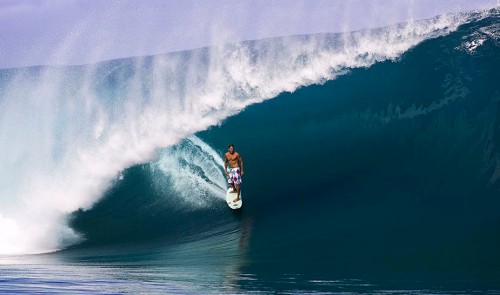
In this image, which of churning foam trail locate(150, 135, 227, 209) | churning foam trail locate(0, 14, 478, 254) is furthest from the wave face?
churning foam trail locate(0, 14, 478, 254)

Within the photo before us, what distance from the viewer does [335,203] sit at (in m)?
10.7

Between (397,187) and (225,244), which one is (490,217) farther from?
(225,244)

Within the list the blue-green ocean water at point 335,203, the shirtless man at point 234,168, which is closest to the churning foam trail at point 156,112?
the blue-green ocean water at point 335,203

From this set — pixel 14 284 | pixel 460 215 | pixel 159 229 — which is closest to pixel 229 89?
pixel 159 229

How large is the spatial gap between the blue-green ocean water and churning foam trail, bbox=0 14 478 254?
0.37 metres

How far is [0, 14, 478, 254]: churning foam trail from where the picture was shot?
1345 centimetres

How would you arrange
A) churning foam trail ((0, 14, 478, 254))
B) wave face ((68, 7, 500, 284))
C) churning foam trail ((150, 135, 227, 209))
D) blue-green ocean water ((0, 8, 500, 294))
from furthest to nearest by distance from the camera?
churning foam trail ((0, 14, 478, 254)) → churning foam trail ((150, 135, 227, 209)) → wave face ((68, 7, 500, 284)) → blue-green ocean water ((0, 8, 500, 294))

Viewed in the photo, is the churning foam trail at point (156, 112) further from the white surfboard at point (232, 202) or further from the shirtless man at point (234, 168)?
the shirtless man at point (234, 168)

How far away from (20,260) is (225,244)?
2.67m

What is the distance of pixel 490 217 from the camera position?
9133 millimetres

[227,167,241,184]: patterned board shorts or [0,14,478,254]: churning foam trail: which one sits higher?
[0,14,478,254]: churning foam trail

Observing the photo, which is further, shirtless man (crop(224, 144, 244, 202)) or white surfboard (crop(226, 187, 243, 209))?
white surfboard (crop(226, 187, 243, 209))

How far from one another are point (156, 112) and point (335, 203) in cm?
616

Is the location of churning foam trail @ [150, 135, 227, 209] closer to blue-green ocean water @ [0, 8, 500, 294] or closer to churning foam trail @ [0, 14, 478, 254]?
blue-green ocean water @ [0, 8, 500, 294]
